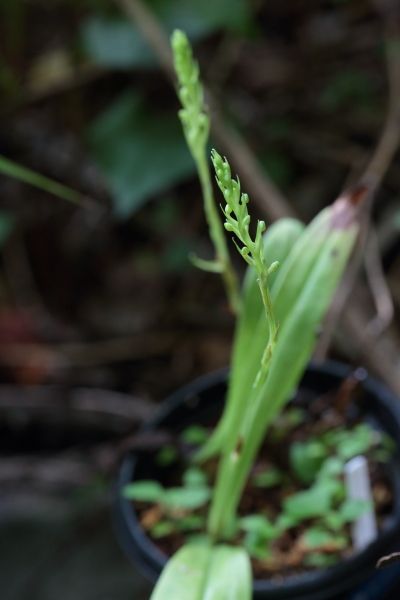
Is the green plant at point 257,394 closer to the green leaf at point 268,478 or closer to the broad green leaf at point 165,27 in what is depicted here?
the green leaf at point 268,478

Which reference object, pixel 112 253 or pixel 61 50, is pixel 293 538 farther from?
pixel 61 50

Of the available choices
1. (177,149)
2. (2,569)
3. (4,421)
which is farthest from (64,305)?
(2,569)

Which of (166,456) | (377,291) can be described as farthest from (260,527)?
(377,291)

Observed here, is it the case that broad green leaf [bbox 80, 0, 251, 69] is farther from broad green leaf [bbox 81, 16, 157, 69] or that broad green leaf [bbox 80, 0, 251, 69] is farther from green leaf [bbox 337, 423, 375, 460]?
green leaf [bbox 337, 423, 375, 460]

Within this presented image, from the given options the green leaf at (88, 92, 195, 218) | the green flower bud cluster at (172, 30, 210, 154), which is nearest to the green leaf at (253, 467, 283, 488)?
the green flower bud cluster at (172, 30, 210, 154)

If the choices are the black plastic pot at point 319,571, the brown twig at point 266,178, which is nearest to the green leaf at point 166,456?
the black plastic pot at point 319,571

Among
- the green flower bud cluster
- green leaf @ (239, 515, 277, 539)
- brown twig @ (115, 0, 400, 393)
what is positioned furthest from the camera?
brown twig @ (115, 0, 400, 393)
